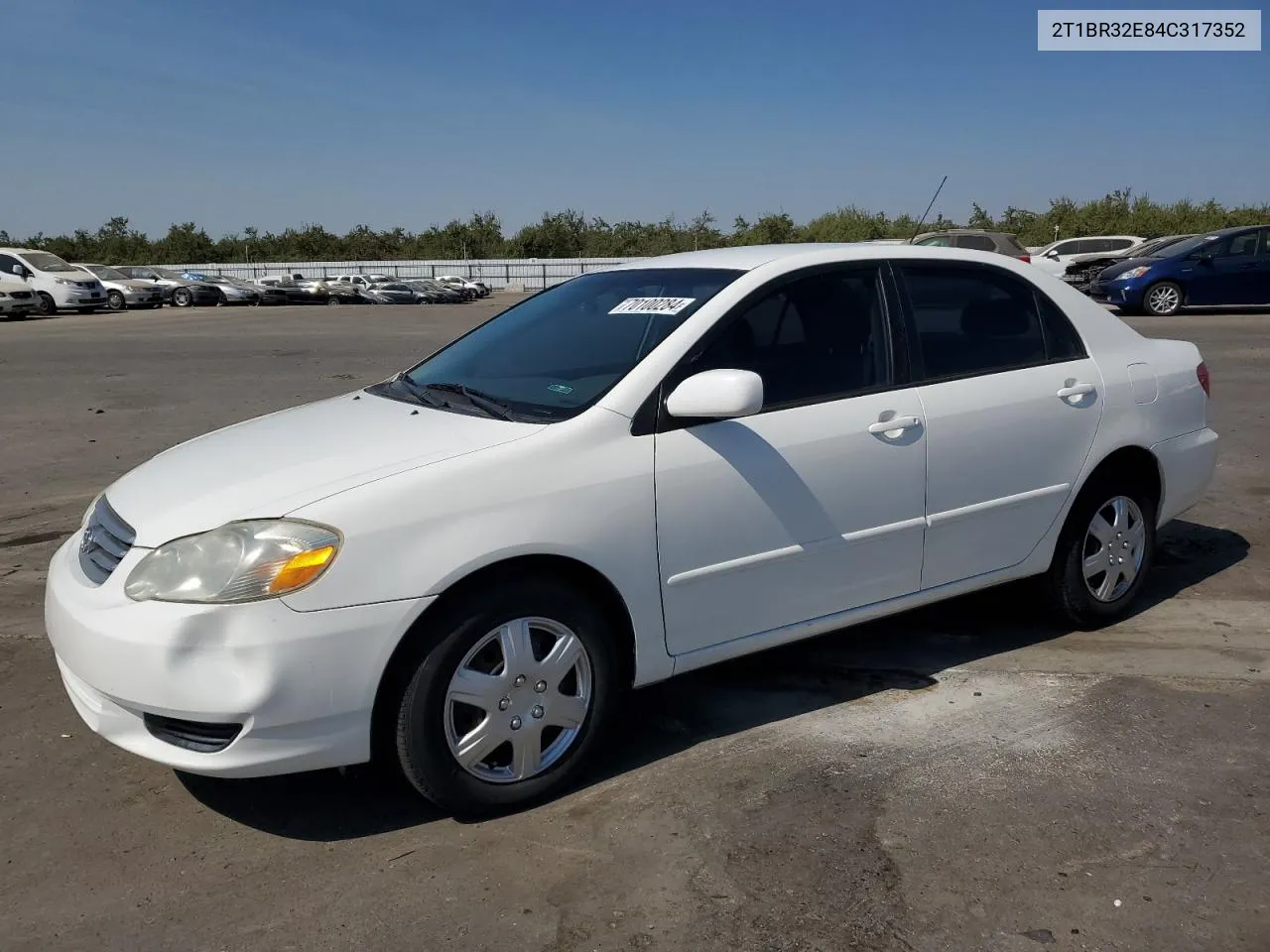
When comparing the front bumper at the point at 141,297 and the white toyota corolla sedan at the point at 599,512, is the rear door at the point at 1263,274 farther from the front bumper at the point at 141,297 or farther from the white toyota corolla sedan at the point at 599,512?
the front bumper at the point at 141,297

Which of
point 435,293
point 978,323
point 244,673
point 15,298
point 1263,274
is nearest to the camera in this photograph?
Result: point 244,673

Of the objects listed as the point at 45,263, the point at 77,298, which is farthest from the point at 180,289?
the point at 77,298

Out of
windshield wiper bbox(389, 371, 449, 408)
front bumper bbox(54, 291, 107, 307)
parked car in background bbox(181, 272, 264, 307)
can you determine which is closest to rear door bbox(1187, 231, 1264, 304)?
windshield wiper bbox(389, 371, 449, 408)

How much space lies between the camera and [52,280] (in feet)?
99.3

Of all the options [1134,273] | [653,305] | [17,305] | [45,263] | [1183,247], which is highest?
[45,263]

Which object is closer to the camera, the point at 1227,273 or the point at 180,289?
the point at 1227,273

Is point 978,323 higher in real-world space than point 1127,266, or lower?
lower

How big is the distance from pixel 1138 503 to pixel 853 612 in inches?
63.5

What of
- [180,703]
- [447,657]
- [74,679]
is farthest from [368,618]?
[74,679]

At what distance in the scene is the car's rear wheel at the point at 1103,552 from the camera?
14.8 ft

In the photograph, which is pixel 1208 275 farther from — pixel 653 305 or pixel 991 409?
pixel 653 305

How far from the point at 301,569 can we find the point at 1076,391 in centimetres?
305

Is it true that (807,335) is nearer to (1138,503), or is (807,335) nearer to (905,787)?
(905,787)

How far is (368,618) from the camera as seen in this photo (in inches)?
114
